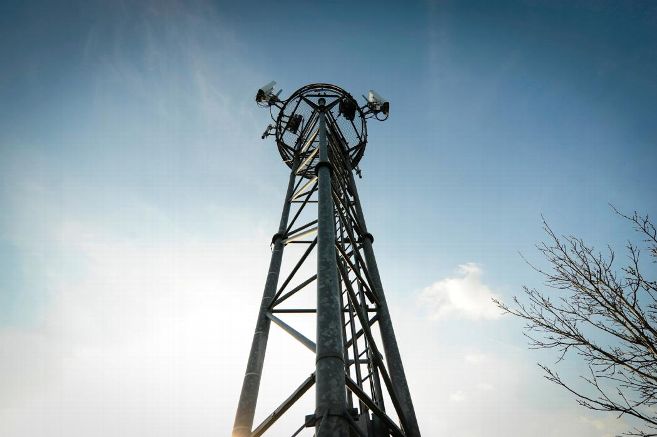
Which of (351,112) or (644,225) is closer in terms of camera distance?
(644,225)

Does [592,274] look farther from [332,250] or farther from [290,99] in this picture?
[290,99]

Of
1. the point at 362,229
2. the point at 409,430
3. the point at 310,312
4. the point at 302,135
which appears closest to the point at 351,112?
the point at 302,135

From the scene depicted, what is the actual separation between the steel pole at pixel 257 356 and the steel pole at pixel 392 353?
1507mm

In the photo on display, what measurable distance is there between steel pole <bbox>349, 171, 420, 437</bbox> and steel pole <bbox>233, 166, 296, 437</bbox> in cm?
151

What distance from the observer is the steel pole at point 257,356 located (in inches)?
125

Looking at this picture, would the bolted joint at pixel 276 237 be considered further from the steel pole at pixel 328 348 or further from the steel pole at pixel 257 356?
the steel pole at pixel 328 348

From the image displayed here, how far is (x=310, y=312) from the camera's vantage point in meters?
4.46

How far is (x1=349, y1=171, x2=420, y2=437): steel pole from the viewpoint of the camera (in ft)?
11.3

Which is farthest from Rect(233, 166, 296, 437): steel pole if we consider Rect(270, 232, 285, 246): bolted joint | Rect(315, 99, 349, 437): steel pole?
Rect(315, 99, 349, 437): steel pole

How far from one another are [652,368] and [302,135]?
8157 millimetres

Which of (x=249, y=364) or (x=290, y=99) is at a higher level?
(x=290, y=99)

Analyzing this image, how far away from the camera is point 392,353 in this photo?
402 centimetres

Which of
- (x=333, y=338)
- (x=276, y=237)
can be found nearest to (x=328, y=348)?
(x=333, y=338)

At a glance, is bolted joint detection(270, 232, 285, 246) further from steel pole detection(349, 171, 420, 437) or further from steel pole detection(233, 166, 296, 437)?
steel pole detection(349, 171, 420, 437)
